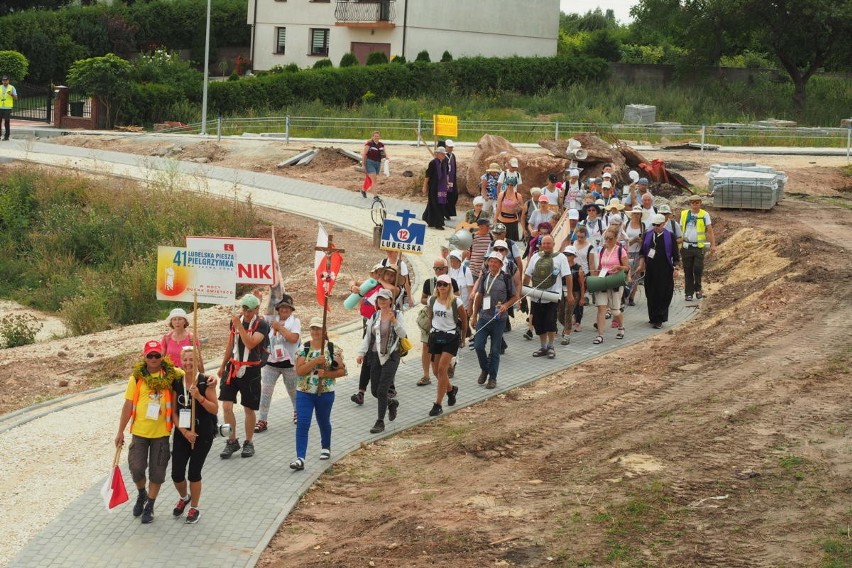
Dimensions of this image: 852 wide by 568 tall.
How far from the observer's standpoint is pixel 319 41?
189 ft

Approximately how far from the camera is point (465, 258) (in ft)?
53.4

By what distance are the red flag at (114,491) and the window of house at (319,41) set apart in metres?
48.3

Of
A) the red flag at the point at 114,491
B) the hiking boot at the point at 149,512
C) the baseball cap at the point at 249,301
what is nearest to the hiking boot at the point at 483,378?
the baseball cap at the point at 249,301

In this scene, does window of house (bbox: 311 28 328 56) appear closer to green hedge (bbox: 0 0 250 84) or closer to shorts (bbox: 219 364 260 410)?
green hedge (bbox: 0 0 250 84)

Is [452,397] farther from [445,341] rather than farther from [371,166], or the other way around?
[371,166]

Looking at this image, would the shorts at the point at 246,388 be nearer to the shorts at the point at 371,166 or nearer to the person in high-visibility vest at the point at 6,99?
the shorts at the point at 371,166

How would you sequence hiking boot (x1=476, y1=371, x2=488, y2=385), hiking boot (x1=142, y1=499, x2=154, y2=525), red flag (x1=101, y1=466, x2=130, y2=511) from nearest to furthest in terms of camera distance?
red flag (x1=101, y1=466, x2=130, y2=511)
hiking boot (x1=142, y1=499, x2=154, y2=525)
hiking boot (x1=476, y1=371, x2=488, y2=385)

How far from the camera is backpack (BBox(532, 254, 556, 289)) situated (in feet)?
51.1

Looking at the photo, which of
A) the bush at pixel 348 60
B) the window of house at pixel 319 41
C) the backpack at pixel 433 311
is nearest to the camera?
the backpack at pixel 433 311

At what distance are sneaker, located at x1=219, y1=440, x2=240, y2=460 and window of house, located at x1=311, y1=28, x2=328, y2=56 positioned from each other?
4640 cm

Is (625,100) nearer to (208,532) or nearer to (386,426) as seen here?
(386,426)

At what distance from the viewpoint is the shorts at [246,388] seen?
1220cm

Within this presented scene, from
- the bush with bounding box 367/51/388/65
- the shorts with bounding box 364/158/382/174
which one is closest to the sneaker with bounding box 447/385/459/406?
the shorts with bounding box 364/158/382/174

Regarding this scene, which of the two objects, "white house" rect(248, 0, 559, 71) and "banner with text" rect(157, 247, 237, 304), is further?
"white house" rect(248, 0, 559, 71)
